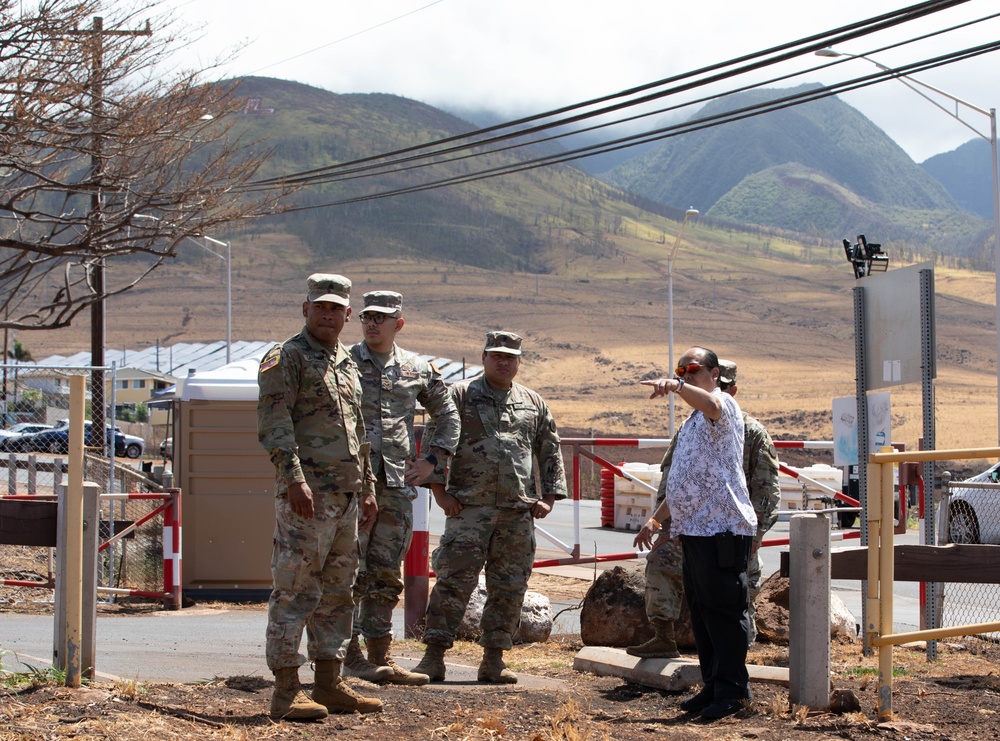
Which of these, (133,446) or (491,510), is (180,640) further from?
(133,446)

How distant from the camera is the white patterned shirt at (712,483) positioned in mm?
5805

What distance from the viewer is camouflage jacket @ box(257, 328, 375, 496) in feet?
17.3

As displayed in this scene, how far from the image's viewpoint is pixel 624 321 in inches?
4129

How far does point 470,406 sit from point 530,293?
11218 centimetres

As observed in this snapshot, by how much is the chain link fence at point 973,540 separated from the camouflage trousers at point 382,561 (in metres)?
3.69

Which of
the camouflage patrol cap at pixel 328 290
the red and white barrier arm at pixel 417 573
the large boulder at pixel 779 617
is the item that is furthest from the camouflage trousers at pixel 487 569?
the large boulder at pixel 779 617

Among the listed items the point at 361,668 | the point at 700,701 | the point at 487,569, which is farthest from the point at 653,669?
the point at 361,668

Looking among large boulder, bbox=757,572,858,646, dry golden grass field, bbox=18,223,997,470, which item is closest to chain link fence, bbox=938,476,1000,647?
large boulder, bbox=757,572,858,646

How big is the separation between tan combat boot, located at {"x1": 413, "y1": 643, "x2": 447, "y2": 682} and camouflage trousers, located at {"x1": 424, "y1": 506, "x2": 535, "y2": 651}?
45 mm

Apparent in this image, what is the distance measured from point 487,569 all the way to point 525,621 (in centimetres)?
173

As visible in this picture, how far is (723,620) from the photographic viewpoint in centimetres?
580

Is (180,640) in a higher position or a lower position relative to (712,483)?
lower

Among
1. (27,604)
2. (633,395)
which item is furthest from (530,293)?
(27,604)

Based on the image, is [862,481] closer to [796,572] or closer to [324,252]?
[796,572]
